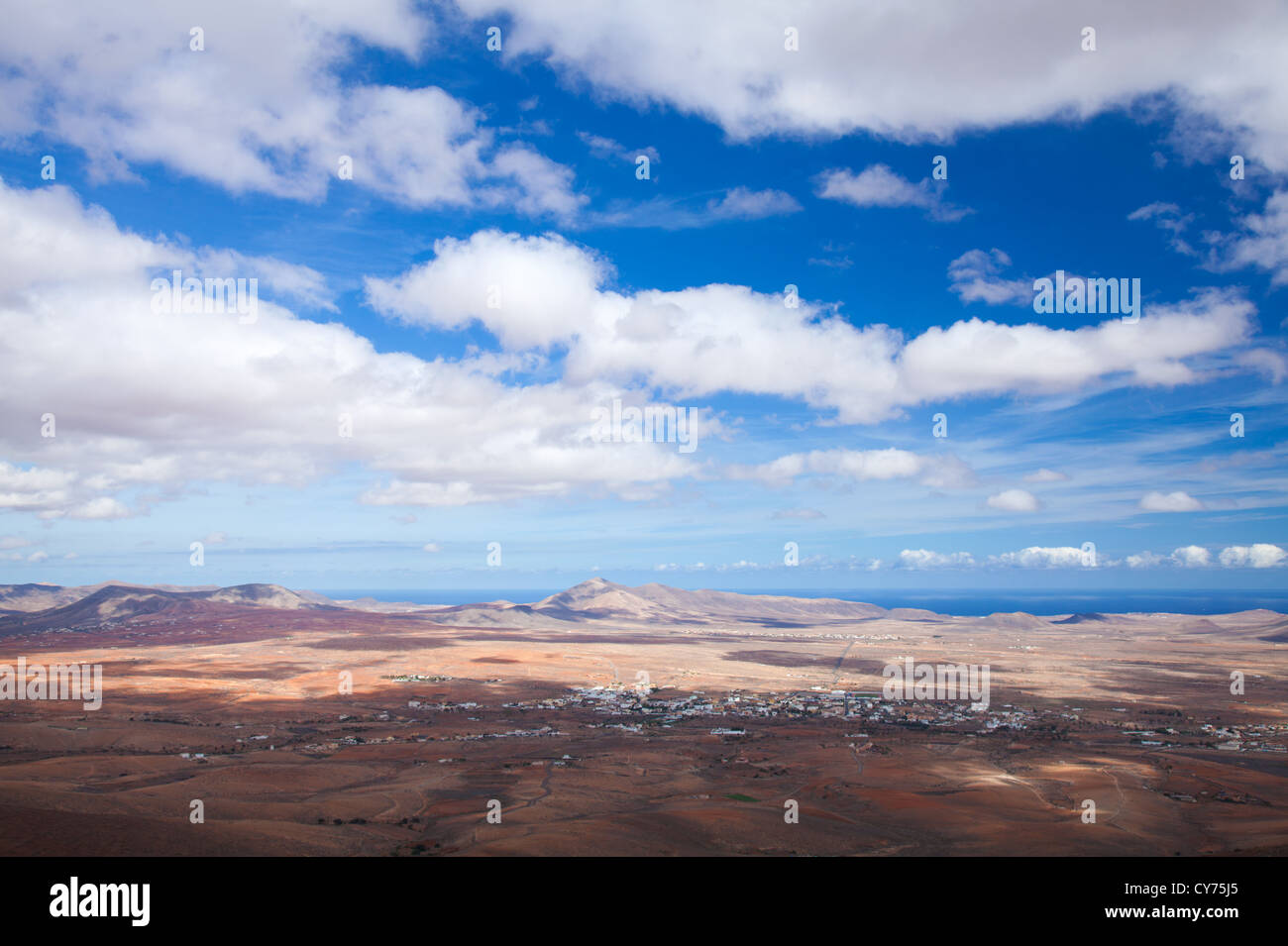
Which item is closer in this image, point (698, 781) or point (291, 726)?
point (698, 781)

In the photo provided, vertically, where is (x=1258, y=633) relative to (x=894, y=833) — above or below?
below

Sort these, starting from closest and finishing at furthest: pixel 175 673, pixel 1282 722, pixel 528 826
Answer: pixel 528 826
pixel 1282 722
pixel 175 673
